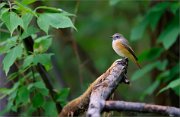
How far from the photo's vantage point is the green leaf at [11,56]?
318cm

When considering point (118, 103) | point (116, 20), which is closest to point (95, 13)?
point (116, 20)

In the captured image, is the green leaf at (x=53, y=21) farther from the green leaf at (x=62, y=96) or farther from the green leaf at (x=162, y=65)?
the green leaf at (x=162, y=65)

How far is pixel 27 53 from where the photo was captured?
147 inches

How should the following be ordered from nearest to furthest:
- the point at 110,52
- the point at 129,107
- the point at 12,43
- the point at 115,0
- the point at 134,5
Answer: the point at 129,107
the point at 12,43
the point at 115,0
the point at 134,5
the point at 110,52

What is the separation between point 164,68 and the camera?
4.99m

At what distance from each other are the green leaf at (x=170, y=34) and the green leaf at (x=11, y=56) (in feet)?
5.54

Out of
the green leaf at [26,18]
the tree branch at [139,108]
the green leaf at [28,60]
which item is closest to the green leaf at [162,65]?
the green leaf at [28,60]

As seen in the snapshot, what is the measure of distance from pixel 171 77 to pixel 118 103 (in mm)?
3054

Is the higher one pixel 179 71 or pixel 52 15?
pixel 179 71

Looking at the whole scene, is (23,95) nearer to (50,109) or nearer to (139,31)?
(50,109)

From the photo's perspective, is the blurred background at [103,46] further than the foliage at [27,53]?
Yes

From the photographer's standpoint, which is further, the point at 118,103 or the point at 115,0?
the point at 115,0

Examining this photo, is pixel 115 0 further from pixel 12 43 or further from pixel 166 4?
pixel 12 43

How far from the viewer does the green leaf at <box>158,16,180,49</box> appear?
4559 millimetres
